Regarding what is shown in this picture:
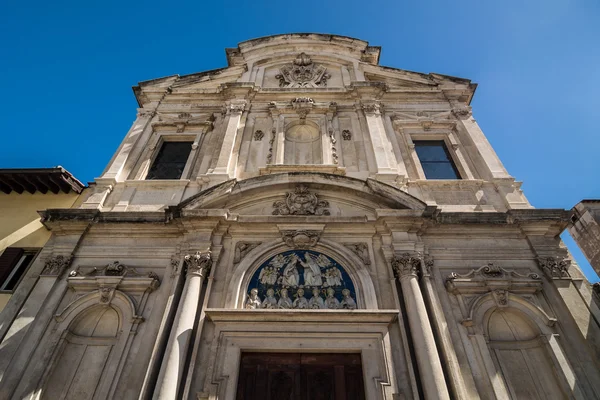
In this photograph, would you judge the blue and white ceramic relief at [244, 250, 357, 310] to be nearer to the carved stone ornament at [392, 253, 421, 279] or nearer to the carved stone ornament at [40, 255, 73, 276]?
the carved stone ornament at [392, 253, 421, 279]

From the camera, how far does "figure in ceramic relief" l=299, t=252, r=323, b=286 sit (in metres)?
7.70

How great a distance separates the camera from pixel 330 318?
22.4 ft

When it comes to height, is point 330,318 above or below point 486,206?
below

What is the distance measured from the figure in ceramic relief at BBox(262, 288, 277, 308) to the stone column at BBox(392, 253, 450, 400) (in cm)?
263

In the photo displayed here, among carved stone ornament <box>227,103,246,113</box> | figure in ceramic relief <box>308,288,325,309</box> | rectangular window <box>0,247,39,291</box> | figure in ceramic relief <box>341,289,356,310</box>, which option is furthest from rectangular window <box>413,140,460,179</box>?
rectangular window <box>0,247,39,291</box>

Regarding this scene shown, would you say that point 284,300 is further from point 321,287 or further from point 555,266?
point 555,266

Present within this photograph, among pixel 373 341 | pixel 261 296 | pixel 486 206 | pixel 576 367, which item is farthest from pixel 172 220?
pixel 576 367

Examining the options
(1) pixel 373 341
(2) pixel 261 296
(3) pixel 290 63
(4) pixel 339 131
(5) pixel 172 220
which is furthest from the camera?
(3) pixel 290 63

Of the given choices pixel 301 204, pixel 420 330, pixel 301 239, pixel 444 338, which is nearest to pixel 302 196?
pixel 301 204

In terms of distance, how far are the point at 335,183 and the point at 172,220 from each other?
4.11 meters

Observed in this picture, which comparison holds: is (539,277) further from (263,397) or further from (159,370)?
(159,370)

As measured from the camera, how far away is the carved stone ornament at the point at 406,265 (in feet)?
24.5

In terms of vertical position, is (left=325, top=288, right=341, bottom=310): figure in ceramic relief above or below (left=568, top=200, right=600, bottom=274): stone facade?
below

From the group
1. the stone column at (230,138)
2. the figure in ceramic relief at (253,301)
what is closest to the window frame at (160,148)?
the stone column at (230,138)
